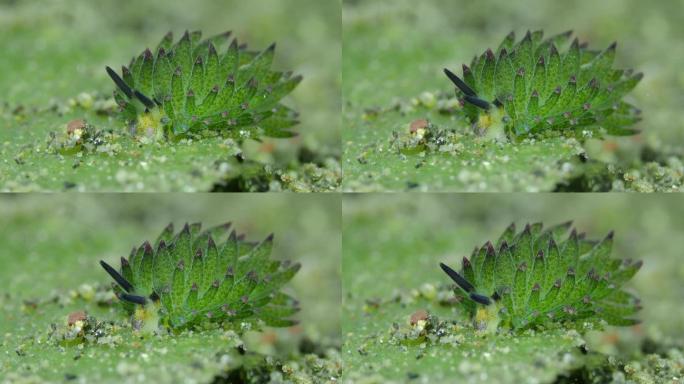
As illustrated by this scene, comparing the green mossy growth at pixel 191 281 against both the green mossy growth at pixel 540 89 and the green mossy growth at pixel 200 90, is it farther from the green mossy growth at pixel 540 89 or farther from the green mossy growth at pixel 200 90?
the green mossy growth at pixel 540 89

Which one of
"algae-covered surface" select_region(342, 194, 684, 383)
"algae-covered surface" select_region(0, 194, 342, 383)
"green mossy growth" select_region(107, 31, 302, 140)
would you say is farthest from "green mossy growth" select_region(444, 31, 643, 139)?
"algae-covered surface" select_region(0, 194, 342, 383)

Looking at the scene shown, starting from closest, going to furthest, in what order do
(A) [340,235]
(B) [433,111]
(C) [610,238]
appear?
(C) [610,238]
(B) [433,111]
(A) [340,235]

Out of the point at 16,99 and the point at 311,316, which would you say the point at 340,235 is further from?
the point at 16,99

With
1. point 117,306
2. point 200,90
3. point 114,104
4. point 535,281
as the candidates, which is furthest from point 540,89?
point 117,306

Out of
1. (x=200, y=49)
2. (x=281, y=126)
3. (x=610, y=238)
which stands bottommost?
(x=610, y=238)

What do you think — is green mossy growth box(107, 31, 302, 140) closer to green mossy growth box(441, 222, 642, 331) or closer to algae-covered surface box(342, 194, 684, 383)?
algae-covered surface box(342, 194, 684, 383)

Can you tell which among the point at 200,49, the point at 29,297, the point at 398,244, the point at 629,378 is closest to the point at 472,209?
the point at 398,244

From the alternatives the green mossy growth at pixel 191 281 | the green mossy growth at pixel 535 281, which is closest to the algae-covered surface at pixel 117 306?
the green mossy growth at pixel 191 281
